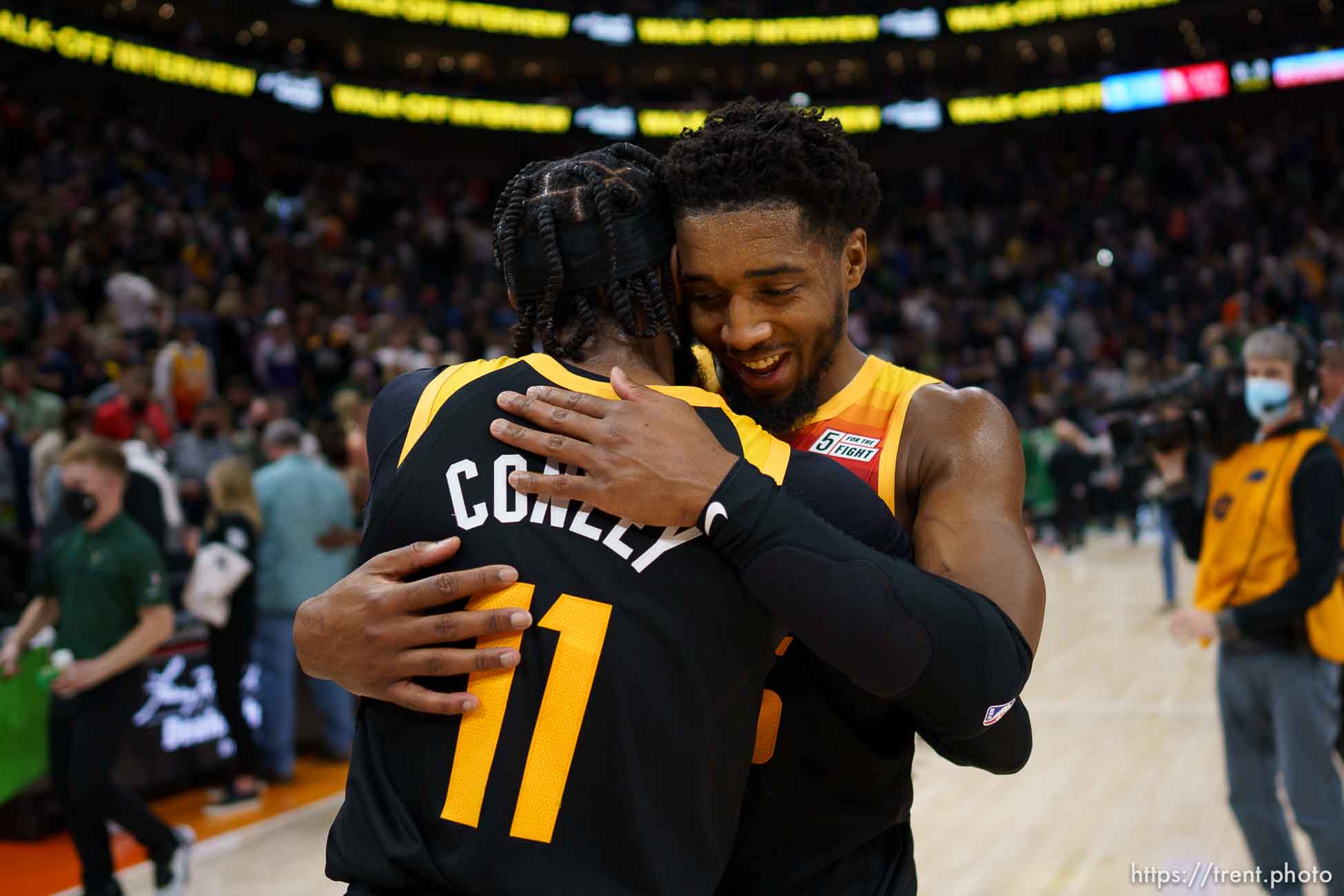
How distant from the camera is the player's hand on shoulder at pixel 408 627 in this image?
1.49m

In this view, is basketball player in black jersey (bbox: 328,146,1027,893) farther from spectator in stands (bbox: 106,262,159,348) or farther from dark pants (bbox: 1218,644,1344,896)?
spectator in stands (bbox: 106,262,159,348)

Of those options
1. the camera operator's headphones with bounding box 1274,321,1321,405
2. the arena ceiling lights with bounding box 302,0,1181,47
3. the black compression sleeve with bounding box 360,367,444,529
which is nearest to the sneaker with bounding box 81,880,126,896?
the black compression sleeve with bounding box 360,367,444,529

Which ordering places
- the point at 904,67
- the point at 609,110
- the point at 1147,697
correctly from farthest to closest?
the point at 904,67 < the point at 609,110 < the point at 1147,697

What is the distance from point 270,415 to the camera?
8977 mm

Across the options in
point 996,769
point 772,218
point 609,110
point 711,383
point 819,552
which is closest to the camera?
point 819,552

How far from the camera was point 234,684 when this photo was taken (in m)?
6.23

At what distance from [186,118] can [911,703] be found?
1974cm

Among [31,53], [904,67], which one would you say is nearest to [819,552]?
[31,53]

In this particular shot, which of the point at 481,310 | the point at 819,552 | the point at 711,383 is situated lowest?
the point at 819,552

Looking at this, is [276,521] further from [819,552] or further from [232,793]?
[819,552]

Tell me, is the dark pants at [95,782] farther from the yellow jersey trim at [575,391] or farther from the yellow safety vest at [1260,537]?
the yellow safety vest at [1260,537]

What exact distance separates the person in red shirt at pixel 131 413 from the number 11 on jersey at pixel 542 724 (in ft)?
21.6

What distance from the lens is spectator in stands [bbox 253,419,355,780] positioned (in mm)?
6617

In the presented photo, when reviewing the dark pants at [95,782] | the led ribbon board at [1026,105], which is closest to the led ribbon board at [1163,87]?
the led ribbon board at [1026,105]
